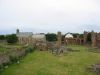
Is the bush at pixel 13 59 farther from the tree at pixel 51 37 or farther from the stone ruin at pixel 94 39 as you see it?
the tree at pixel 51 37

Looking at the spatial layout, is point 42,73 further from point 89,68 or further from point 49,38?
point 49,38

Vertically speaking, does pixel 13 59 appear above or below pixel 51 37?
below

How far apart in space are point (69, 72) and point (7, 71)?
5.27 metres

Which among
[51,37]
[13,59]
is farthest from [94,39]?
[13,59]

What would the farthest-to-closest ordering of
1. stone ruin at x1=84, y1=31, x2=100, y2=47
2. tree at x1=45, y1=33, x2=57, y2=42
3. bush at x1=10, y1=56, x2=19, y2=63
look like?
tree at x1=45, y1=33, x2=57, y2=42 → stone ruin at x1=84, y1=31, x2=100, y2=47 → bush at x1=10, y1=56, x2=19, y2=63

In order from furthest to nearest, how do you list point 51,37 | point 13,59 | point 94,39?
1. point 51,37
2. point 94,39
3. point 13,59

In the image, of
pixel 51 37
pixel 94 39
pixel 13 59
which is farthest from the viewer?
pixel 51 37

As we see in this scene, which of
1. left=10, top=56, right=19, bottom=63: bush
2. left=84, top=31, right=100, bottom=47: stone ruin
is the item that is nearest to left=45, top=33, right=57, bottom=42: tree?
left=84, top=31, right=100, bottom=47: stone ruin

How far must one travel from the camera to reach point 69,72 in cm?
2272

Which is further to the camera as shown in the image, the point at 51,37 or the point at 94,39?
the point at 51,37

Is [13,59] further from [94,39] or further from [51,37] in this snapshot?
[51,37]

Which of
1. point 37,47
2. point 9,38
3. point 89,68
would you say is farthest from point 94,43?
point 89,68

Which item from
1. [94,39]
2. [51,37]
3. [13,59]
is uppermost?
[51,37]

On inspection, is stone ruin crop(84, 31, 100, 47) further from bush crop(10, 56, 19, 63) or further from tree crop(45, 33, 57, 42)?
bush crop(10, 56, 19, 63)
